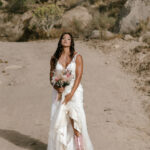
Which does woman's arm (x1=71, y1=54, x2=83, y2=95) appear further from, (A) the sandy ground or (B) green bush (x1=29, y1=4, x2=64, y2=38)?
(B) green bush (x1=29, y1=4, x2=64, y2=38)

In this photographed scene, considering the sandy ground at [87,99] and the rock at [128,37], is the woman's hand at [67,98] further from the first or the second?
the rock at [128,37]

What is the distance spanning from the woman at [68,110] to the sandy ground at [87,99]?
1068 mm

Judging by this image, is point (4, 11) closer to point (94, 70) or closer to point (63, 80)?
point (94, 70)

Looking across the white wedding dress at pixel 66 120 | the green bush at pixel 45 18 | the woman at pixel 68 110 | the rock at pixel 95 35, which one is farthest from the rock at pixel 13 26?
the white wedding dress at pixel 66 120

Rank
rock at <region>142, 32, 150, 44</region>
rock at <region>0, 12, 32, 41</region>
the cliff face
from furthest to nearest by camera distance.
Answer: rock at <region>0, 12, 32, 41</region>
the cliff face
rock at <region>142, 32, 150, 44</region>

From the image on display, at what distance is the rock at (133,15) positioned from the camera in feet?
50.2

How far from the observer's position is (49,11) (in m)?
16.8

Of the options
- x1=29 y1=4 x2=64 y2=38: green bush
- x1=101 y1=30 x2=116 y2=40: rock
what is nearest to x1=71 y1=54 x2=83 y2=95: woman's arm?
x1=101 y1=30 x2=116 y2=40: rock

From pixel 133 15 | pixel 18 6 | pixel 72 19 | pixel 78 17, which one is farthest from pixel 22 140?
pixel 18 6

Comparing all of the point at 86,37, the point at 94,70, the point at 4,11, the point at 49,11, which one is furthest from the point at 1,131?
the point at 4,11

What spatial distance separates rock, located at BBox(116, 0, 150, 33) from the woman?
1120cm

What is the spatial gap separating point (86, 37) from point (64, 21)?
3127 millimetres

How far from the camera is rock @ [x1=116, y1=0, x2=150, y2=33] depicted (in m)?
15.3

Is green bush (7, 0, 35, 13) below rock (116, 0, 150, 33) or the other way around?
the other way around
